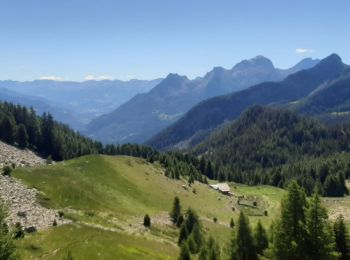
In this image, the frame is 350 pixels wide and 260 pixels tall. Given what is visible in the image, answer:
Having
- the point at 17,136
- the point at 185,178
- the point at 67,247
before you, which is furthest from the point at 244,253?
the point at 17,136

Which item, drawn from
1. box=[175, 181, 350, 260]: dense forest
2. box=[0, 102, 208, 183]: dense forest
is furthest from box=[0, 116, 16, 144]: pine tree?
box=[175, 181, 350, 260]: dense forest

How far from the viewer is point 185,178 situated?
6398 inches

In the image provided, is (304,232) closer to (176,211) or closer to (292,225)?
(292,225)

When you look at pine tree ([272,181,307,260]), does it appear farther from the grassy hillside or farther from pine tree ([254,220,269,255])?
the grassy hillside

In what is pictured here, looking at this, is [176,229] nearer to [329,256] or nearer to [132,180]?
[132,180]

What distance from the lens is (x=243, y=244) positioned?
46.7 m

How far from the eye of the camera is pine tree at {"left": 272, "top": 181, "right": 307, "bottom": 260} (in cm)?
3569

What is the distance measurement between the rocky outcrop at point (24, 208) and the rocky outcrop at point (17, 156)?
141 feet

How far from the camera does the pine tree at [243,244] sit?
46406mm

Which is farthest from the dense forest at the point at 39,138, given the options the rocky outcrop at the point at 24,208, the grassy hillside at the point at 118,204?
the rocky outcrop at the point at 24,208

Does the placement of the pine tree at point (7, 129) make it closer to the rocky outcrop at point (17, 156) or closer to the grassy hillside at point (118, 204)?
the rocky outcrop at point (17, 156)

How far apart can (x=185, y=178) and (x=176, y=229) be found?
240 ft

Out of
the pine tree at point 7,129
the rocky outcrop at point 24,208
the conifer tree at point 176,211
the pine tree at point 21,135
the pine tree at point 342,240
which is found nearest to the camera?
the pine tree at point 342,240

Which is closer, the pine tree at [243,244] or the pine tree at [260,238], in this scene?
the pine tree at [243,244]
